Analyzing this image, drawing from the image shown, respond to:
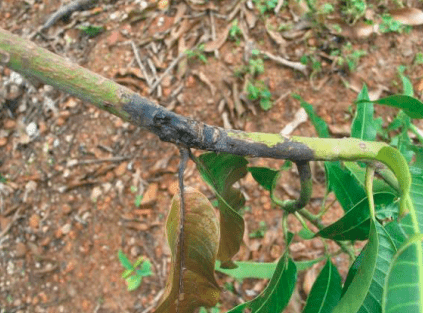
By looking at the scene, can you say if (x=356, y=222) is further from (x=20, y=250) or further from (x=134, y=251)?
(x=20, y=250)

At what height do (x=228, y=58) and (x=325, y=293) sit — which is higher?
(x=325, y=293)

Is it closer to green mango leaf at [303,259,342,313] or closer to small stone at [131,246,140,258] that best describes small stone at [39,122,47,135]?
small stone at [131,246,140,258]

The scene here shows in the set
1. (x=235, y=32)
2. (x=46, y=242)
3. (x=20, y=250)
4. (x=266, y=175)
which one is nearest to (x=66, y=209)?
(x=46, y=242)

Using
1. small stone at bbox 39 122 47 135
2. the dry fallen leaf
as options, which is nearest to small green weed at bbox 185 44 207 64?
the dry fallen leaf

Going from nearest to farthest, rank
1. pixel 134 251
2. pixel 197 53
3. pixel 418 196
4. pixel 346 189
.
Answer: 1. pixel 418 196
2. pixel 346 189
3. pixel 134 251
4. pixel 197 53

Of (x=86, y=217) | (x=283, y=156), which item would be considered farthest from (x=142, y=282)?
(x=283, y=156)

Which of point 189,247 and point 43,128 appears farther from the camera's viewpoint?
point 43,128

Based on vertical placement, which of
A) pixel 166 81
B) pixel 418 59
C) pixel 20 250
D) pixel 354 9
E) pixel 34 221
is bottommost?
pixel 20 250

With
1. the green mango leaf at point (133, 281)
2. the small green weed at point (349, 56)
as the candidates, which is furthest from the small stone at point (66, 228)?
the small green weed at point (349, 56)
